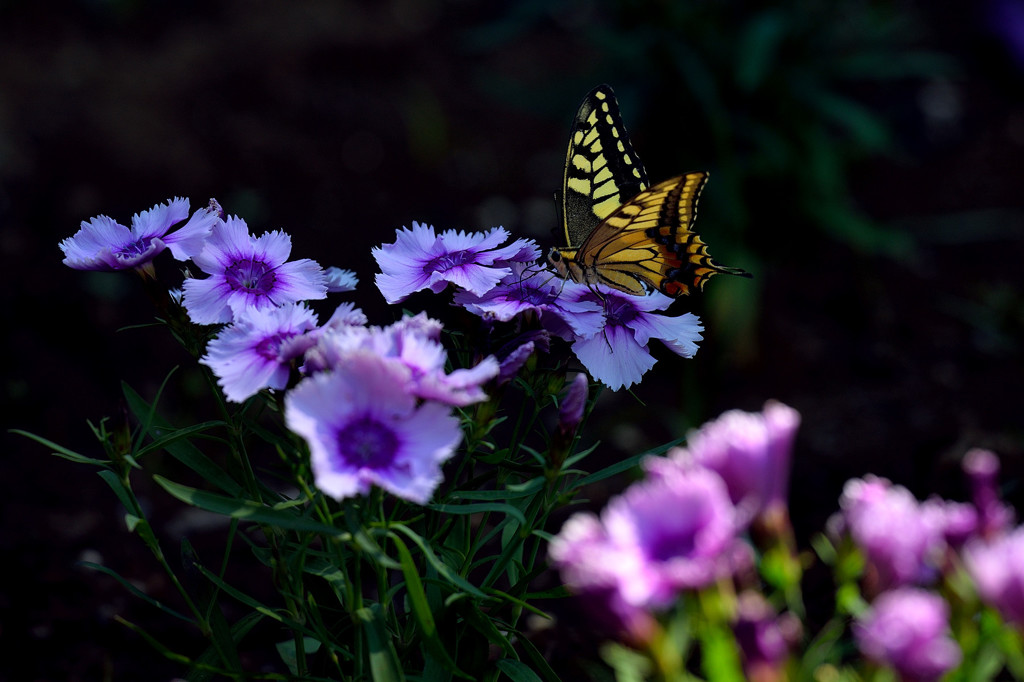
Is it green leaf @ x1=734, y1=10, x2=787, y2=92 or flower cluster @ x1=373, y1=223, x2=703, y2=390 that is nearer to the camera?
flower cluster @ x1=373, y1=223, x2=703, y2=390

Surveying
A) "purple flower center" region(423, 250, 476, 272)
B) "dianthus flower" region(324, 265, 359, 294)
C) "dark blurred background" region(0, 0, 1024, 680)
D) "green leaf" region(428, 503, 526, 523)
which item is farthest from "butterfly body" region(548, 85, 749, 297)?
"dark blurred background" region(0, 0, 1024, 680)

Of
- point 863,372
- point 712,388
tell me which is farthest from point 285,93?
point 863,372

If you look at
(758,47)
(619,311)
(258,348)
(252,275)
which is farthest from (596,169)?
(758,47)

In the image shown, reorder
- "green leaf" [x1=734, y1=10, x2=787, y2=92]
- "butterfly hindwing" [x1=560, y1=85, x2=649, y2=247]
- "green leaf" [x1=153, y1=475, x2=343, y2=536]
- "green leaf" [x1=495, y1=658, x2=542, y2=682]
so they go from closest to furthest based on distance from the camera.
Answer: "green leaf" [x1=153, y1=475, x2=343, y2=536]
"green leaf" [x1=495, y1=658, x2=542, y2=682]
"butterfly hindwing" [x1=560, y1=85, x2=649, y2=247]
"green leaf" [x1=734, y1=10, x2=787, y2=92]

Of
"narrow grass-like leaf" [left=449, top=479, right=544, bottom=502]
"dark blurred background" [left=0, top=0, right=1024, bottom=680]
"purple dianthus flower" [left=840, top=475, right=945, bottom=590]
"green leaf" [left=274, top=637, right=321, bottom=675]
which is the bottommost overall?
"purple dianthus flower" [left=840, top=475, right=945, bottom=590]

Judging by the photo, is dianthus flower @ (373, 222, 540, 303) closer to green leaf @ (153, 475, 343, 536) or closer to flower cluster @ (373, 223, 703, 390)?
flower cluster @ (373, 223, 703, 390)

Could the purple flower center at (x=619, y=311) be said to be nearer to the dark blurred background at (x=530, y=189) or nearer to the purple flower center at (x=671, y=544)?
the purple flower center at (x=671, y=544)

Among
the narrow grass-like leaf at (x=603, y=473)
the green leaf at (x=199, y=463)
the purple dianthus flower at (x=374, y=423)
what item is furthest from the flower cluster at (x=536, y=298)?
the green leaf at (x=199, y=463)
